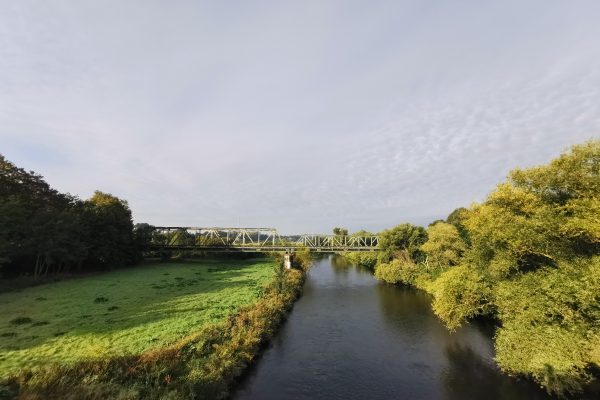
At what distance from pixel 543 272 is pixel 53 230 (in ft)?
215

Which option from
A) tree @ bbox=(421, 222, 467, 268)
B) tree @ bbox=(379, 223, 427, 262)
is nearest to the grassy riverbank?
tree @ bbox=(421, 222, 467, 268)

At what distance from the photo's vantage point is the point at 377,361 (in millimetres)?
28297

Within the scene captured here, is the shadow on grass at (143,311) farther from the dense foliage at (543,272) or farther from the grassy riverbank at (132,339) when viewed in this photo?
the dense foliage at (543,272)

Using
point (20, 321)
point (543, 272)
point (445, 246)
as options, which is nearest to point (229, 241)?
point (445, 246)

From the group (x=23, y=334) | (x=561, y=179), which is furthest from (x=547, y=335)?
(x=23, y=334)

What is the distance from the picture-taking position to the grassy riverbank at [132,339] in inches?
684

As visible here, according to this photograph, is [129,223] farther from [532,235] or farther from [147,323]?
[532,235]

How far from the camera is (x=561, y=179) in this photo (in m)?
26.0

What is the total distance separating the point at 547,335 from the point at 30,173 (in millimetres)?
79682

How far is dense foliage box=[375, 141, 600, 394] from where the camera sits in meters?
20.6

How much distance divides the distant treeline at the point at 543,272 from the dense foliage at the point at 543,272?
0.06 meters

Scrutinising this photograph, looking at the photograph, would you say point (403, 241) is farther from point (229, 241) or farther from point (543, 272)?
point (229, 241)

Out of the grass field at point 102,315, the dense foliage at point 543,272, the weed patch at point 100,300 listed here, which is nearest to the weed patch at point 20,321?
the grass field at point 102,315

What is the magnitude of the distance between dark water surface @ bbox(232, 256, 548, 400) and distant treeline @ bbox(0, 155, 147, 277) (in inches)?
1474
